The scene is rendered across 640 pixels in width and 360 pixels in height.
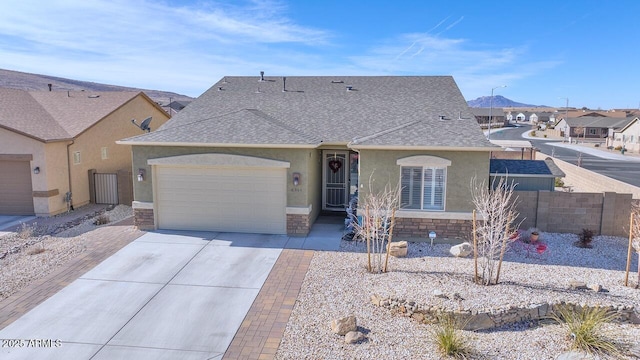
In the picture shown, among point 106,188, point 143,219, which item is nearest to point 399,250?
point 143,219

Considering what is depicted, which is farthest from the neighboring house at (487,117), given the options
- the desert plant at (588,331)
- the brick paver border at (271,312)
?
the desert plant at (588,331)

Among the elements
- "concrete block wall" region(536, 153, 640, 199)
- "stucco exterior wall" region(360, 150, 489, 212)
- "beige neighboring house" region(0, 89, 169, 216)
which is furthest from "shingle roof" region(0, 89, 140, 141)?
"concrete block wall" region(536, 153, 640, 199)

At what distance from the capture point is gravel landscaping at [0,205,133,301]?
10309 mm

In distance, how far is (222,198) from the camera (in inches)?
546

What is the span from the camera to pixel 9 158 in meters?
16.0

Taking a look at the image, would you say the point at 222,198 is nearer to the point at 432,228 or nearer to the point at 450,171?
the point at 432,228

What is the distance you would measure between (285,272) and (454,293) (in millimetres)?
4018

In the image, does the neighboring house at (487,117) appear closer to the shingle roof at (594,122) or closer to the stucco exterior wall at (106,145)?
the shingle roof at (594,122)

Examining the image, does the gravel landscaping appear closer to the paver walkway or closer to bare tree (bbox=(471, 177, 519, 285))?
the paver walkway

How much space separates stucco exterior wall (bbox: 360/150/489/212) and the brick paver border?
125 inches

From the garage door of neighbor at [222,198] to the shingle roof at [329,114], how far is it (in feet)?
3.65

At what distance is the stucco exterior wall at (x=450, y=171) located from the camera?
12.7 metres

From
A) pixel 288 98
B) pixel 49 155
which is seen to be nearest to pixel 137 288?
pixel 49 155

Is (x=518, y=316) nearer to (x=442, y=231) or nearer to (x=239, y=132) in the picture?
(x=442, y=231)
